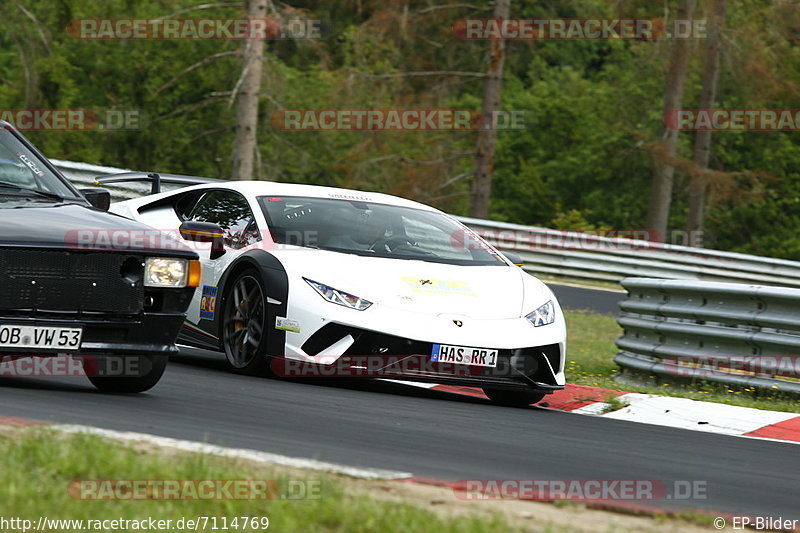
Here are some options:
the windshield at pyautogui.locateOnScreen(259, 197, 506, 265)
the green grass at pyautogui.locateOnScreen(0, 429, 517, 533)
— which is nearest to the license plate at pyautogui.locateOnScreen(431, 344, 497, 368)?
the windshield at pyautogui.locateOnScreen(259, 197, 506, 265)

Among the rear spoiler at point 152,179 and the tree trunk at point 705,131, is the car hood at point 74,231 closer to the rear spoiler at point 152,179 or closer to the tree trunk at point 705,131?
the rear spoiler at point 152,179

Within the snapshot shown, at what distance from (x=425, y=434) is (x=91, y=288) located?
6.18ft

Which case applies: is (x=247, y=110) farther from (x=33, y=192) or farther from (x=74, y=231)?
(x=74, y=231)

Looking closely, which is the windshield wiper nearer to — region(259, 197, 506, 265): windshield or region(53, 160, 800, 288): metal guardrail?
region(259, 197, 506, 265): windshield

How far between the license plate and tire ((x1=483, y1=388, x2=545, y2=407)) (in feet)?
2.09

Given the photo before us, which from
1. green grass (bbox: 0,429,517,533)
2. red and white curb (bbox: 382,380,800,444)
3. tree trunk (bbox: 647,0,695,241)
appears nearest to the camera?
green grass (bbox: 0,429,517,533)

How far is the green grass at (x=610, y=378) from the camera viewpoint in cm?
941

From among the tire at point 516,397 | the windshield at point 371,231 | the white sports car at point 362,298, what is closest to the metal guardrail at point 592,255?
the windshield at point 371,231

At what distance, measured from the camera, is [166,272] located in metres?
6.84

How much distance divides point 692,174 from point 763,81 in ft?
9.67

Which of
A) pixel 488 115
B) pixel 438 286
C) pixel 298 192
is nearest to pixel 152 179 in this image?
pixel 298 192

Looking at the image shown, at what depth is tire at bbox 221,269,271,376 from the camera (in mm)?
8625

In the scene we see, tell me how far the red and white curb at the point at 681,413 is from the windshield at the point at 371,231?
1033 mm

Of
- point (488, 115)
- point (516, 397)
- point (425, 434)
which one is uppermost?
point (488, 115)
